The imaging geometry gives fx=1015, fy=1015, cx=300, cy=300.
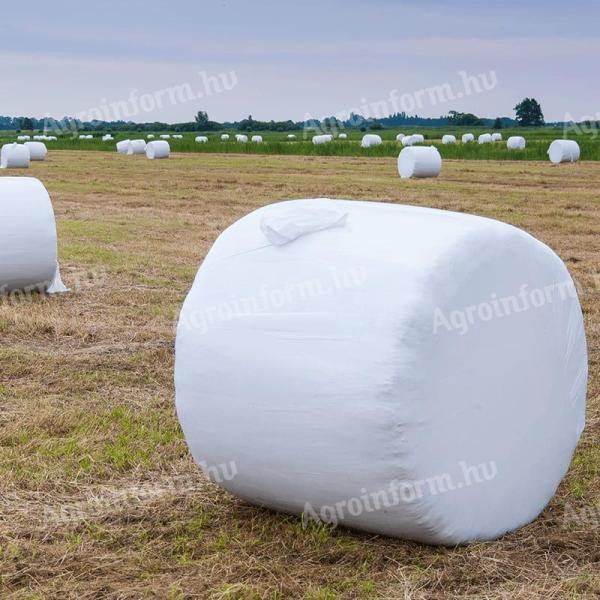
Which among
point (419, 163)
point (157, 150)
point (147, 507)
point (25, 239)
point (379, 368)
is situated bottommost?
point (147, 507)

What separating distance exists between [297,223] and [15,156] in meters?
25.0

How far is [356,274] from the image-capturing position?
3.68 meters

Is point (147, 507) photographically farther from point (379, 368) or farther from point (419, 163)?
point (419, 163)

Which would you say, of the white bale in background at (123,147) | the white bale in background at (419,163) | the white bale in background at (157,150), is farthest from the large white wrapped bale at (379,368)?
the white bale in background at (123,147)

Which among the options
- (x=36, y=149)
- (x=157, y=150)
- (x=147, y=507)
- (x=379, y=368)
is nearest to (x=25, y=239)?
(x=147, y=507)

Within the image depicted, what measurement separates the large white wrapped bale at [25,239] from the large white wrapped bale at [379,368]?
4900mm

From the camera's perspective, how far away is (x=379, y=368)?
346cm

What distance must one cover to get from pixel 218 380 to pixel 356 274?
0.67 m

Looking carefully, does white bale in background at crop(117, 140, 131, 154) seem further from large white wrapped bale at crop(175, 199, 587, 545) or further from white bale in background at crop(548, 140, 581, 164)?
large white wrapped bale at crop(175, 199, 587, 545)

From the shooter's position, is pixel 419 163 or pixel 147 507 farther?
pixel 419 163

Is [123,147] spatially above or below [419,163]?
above

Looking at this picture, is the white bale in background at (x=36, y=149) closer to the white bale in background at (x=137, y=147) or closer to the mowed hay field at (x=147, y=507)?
the white bale in background at (x=137, y=147)

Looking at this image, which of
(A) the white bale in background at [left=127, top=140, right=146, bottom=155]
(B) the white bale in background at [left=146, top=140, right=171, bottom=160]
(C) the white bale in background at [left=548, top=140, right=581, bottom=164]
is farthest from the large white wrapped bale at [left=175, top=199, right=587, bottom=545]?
(A) the white bale in background at [left=127, top=140, right=146, bottom=155]

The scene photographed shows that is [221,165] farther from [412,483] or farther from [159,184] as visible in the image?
[412,483]
